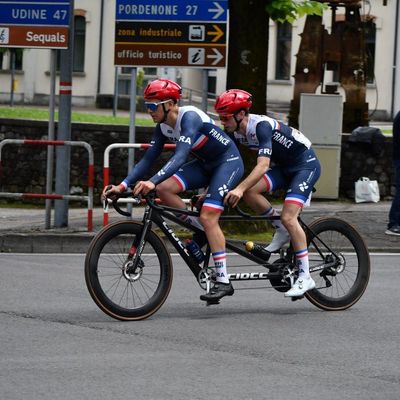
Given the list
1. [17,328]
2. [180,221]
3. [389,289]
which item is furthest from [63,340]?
[389,289]

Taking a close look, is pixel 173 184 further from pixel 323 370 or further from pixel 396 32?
pixel 396 32

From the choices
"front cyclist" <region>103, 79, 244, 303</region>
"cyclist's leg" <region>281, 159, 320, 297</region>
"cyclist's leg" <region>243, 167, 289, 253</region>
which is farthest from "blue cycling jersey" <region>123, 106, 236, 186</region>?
"cyclist's leg" <region>281, 159, 320, 297</region>

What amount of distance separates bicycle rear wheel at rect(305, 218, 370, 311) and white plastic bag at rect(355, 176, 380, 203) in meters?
11.2

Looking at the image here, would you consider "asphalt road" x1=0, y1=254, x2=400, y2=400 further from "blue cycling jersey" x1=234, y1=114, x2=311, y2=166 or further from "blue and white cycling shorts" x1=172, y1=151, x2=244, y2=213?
"blue cycling jersey" x1=234, y1=114, x2=311, y2=166

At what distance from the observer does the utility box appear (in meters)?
22.3

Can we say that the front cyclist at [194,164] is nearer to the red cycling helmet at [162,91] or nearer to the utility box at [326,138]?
the red cycling helmet at [162,91]

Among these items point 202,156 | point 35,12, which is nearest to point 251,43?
point 35,12

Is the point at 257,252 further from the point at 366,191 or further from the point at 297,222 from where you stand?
the point at 366,191

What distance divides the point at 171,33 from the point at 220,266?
744 cm

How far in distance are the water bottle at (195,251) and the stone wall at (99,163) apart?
1174cm

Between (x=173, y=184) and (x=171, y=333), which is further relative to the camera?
(x=173, y=184)

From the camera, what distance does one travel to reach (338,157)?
22.3m

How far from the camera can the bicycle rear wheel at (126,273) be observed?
33.0 ft

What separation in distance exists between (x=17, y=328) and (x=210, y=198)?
1.69 metres
